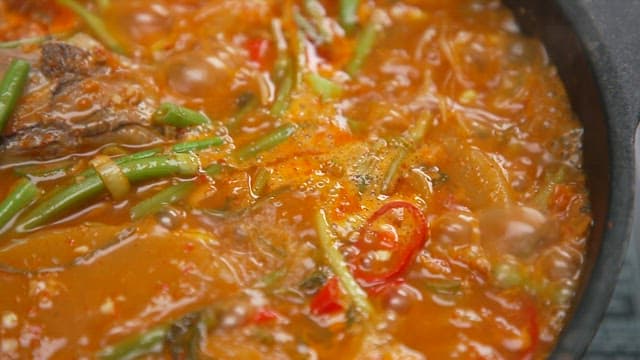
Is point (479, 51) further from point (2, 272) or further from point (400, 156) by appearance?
point (2, 272)

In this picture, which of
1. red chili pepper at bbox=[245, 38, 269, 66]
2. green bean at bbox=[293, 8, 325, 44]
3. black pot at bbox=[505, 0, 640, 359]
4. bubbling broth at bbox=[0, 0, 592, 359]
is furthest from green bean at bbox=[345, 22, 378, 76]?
black pot at bbox=[505, 0, 640, 359]

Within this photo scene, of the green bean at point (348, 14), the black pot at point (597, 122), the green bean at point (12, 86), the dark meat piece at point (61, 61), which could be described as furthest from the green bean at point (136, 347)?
the green bean at point (348, 14)

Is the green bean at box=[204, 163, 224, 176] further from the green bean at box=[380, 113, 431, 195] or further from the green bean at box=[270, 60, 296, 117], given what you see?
the green bean at box=[380, 113, 431, 195]

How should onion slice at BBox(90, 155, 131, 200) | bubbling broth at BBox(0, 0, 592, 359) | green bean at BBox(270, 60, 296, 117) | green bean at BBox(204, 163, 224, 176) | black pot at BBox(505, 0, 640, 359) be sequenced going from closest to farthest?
black pot at BBox(505, 0, 640, 359) → bubbling broth at BBox(0, 0, 592, 359) → onion slice at BBox(90, 155, 131, 200) → green bean at BBox(204, 163, 224, 176) → green bean at BBox(270, 60, 296, 117)

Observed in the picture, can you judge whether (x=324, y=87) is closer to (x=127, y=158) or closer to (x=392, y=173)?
(x=392, y=173)

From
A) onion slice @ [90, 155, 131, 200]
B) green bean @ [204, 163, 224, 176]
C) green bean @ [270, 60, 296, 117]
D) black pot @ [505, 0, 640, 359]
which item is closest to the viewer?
black pot @ [505, 0, 640, 359]
